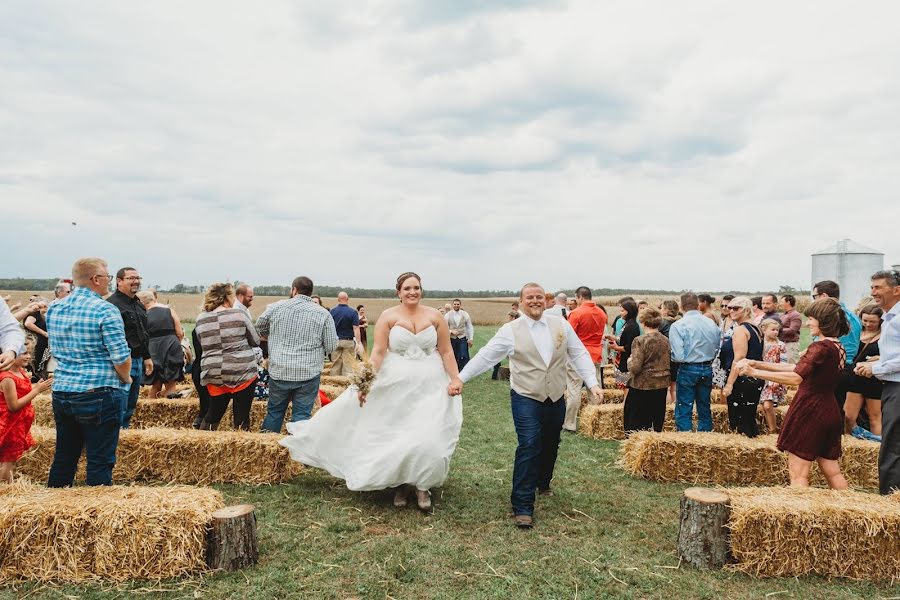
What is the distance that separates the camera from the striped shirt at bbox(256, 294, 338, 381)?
23.3ft

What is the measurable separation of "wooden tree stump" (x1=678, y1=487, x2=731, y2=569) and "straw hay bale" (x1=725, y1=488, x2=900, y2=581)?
0.23ft

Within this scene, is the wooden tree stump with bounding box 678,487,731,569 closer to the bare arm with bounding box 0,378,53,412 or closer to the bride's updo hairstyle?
Answer: the bride's updo hairstyle

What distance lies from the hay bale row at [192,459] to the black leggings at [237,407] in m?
0.81

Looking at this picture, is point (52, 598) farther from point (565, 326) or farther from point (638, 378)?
point (638, 378)

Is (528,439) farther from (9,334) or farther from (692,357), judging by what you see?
(9,334)

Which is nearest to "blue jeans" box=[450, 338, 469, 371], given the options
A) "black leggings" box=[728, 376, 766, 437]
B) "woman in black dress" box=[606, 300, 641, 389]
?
"woman in black dress" box=[606, 300, 641, 389]

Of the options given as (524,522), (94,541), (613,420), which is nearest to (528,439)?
(524,522)

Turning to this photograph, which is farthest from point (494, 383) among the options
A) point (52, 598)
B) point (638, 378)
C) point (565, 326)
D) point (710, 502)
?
point (52, 598)

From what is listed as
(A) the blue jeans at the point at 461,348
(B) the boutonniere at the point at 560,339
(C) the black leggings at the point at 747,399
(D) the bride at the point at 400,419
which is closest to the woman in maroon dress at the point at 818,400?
(B) the boutonniere at the point at 560,339

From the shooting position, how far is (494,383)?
15.2 m

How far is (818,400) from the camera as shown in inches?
208

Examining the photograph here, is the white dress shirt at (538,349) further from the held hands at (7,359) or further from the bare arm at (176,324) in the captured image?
the bare arm at (176,324)

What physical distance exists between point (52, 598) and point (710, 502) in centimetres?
464

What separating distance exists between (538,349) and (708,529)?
199cm
